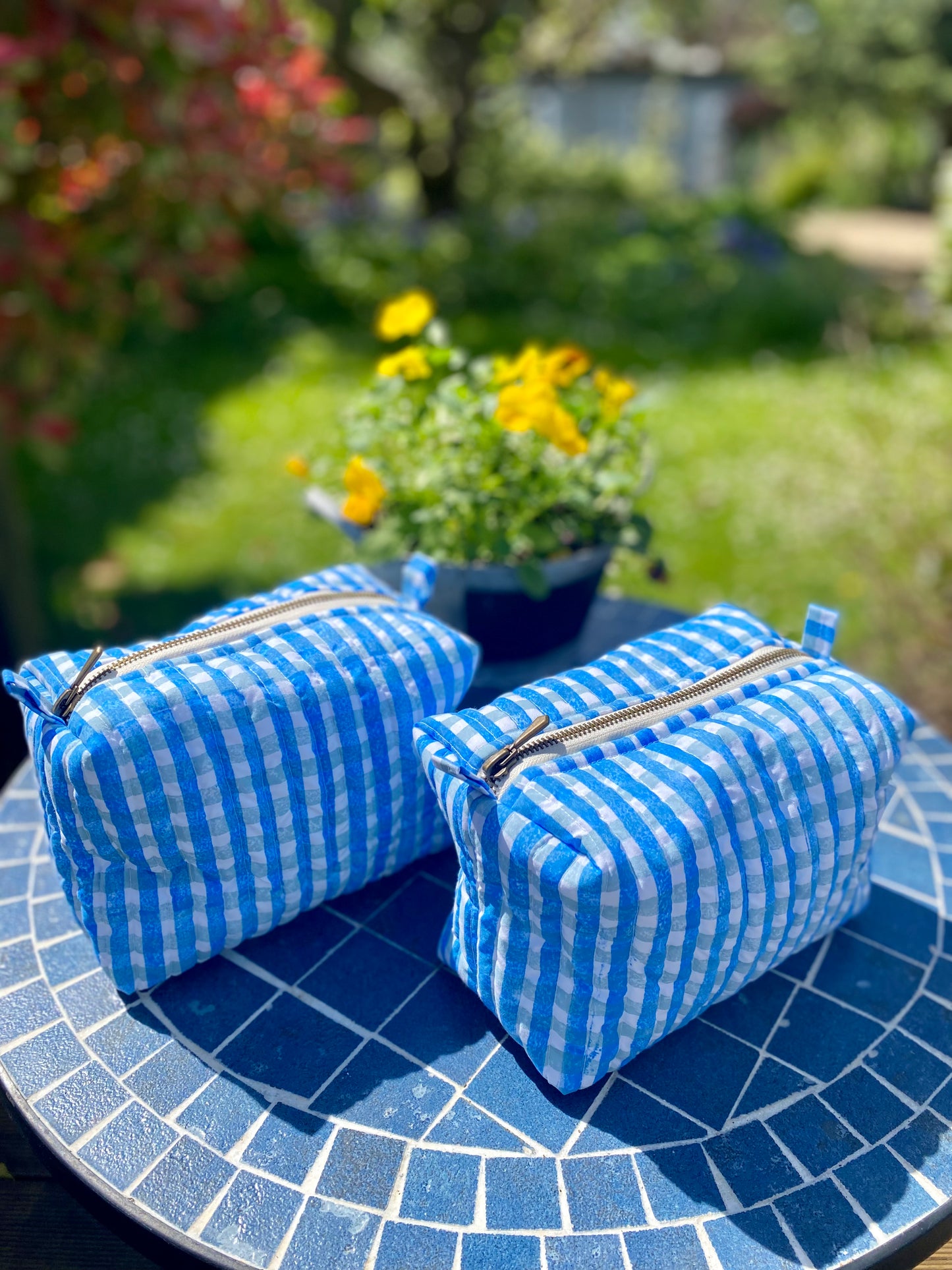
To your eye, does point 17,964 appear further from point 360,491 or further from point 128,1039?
point 360,491

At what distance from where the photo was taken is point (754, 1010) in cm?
138

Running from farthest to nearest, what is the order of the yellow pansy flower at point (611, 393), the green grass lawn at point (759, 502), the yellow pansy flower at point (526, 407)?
the green grass lawn at point (759, 502) < the yellow pansy flower at point (611, 393) < the yellow pansy flower at point (526, 407)

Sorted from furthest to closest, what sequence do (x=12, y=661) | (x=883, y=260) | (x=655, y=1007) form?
1. (x=883, y=260)
2. (x=12, y=661)
3. (x=655, y=1007)

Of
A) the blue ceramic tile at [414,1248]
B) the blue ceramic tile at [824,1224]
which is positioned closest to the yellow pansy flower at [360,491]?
the blue ceramic tile at [414,1248]

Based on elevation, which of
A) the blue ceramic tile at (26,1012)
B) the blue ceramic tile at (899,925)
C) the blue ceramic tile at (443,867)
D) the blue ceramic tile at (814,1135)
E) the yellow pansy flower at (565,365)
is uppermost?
the yellow pansy flower at (565,365)

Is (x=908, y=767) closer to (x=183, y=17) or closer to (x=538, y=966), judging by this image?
(x=538, y=966)

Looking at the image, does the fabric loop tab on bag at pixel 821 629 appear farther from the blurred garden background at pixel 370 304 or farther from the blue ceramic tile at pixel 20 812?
the blue ceramic tile at pixel 20 812

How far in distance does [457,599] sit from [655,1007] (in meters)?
0.87

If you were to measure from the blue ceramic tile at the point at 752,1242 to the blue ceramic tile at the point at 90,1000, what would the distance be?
81 cm

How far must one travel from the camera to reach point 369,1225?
44.3 inches

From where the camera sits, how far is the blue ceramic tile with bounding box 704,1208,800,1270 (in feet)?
3.56

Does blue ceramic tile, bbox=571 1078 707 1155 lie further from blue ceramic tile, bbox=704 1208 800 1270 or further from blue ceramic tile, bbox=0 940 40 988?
blue ceramic tile, bbox=0 940 40 988

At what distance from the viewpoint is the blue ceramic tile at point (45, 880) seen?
1.56 metres

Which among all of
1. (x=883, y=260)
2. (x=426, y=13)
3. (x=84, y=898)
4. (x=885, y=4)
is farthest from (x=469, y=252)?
(x=885, y=4)
